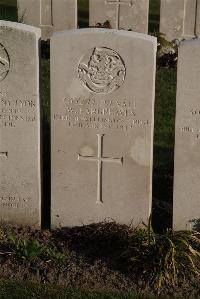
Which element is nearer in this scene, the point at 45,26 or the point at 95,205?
the point at 95,205

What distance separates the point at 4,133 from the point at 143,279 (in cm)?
196

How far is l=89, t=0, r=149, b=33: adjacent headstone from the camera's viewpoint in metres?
13.8

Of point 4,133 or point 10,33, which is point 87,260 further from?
point 10,33

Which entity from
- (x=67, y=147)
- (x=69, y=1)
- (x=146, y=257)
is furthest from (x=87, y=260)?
(x=69, y=1)

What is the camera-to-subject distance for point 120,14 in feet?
45.5

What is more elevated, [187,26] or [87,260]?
[187,26]

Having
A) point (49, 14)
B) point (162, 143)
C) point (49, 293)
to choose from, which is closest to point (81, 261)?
Answer: point (49, 293)

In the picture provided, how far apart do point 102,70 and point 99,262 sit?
177 centimetres

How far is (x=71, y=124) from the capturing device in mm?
6496

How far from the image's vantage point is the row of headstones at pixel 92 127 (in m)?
6.24

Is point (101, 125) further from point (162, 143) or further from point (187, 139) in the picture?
point (162, 143)

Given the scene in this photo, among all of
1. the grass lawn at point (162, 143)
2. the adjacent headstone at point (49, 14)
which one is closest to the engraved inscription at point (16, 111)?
the grass lawn at point (162, 143)

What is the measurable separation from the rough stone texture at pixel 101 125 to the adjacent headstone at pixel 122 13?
7.61 metres

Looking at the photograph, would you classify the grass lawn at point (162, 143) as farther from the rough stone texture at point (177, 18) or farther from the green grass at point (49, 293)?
the rough stone texture at point (177, 18)
